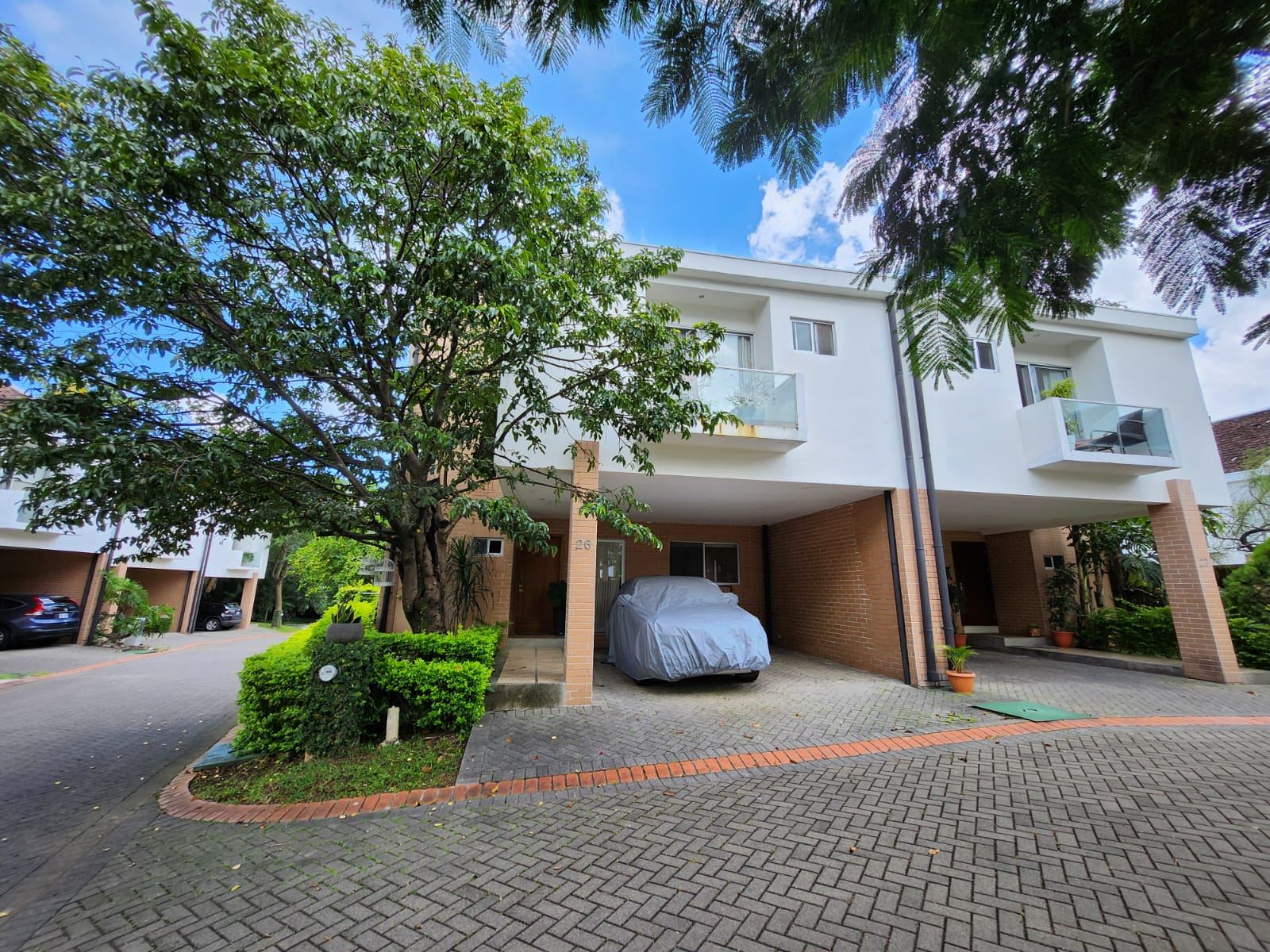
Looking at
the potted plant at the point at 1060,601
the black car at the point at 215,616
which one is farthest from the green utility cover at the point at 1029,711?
the black car at the point at 215,616

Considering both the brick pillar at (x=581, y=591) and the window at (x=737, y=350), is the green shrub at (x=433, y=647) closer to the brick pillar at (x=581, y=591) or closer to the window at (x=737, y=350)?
the brick pillar at (x=581, y=591)

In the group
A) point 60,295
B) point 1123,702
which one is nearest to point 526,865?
point 60,295

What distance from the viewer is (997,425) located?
8273 millimetres

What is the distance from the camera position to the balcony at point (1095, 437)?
782 cm

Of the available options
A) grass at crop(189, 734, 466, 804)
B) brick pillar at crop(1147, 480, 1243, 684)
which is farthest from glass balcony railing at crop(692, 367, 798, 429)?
brick pillar at crop(1147, 480, 1243, 684)

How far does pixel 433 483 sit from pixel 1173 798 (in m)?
6.73

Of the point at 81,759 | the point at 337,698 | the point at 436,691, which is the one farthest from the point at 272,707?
the point at 81,759

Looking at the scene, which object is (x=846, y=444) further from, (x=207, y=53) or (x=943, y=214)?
(x=207, y=53)

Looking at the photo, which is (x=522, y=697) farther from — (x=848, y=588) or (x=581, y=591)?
(x=848, y=588)

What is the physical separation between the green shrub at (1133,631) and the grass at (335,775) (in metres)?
12.7

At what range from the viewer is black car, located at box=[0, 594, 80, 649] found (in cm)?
1252

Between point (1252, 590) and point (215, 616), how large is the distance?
31294 mm

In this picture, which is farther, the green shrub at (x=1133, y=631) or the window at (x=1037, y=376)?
the window at (x=1037, y=376)

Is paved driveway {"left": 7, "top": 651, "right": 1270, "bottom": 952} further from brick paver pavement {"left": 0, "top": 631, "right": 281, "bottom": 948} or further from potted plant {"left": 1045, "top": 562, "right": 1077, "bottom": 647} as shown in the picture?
potted plant {"left": 1045, "top": 562, "right": 1077, "bottom": 647}
